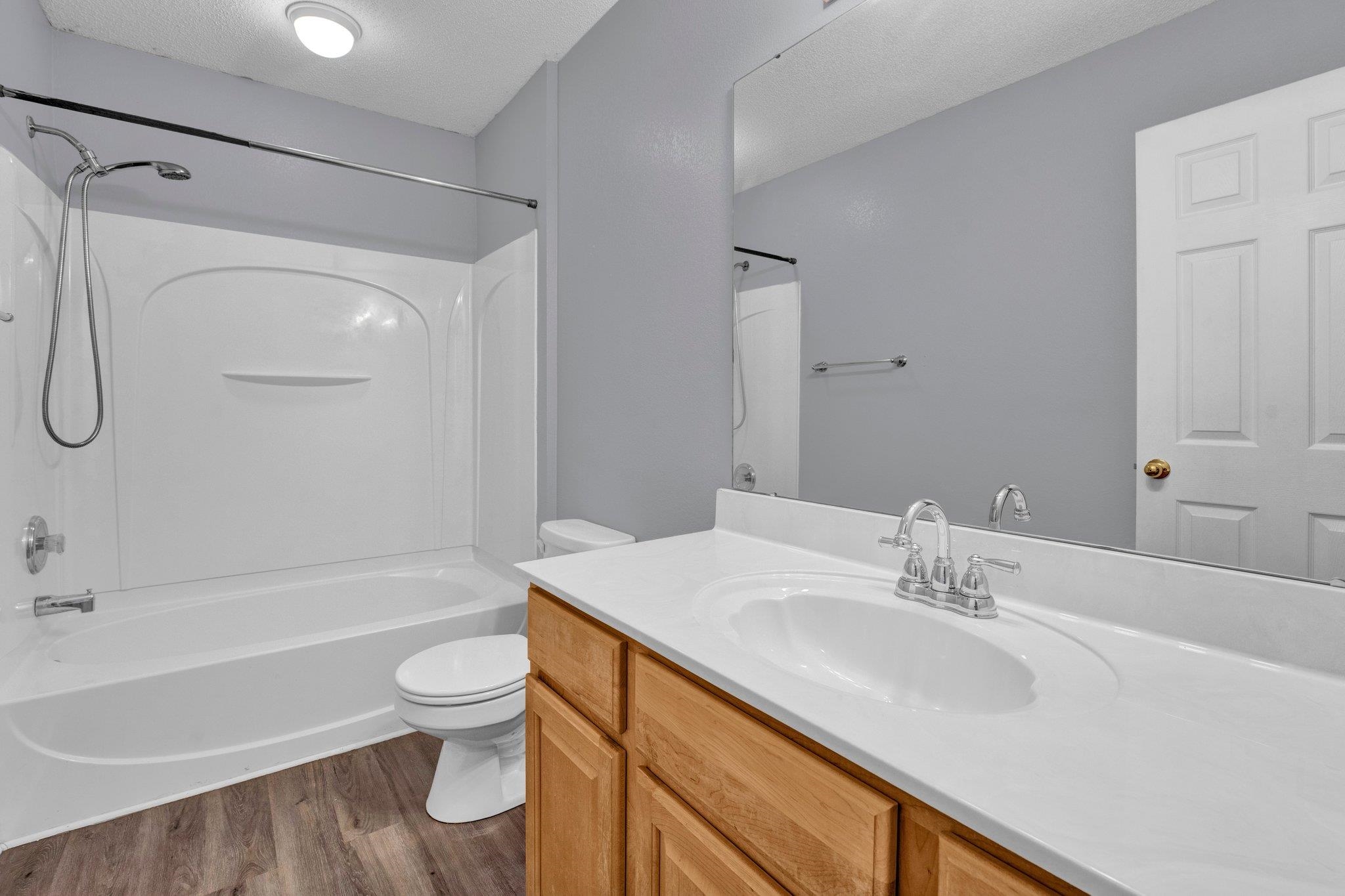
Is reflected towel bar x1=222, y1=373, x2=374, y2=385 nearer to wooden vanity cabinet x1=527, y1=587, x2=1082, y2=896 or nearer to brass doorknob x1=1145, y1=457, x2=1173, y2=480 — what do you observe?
wooden vanity cabinet x1=527, y1=587, x2=1082, y2=896

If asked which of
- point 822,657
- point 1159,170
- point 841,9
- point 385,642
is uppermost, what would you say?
point 841,9

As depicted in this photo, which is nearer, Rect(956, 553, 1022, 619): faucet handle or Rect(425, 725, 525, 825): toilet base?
Rect(956, 553, 1022, 619): faucet handle

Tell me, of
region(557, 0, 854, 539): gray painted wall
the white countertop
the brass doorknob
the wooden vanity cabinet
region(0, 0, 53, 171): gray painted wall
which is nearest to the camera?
the white countertop

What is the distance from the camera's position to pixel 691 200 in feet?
5.52

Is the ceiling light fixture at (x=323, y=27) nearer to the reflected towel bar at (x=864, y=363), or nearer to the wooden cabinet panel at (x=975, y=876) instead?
the reflected towel bar at (x=864, y=363)

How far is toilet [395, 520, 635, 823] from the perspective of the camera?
163 cm

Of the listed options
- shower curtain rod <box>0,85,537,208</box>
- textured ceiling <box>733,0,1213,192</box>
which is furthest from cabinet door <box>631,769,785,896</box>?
shower curtain rod <box>0,85,537,208</box>

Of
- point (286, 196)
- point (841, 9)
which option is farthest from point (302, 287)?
point (841, 9)

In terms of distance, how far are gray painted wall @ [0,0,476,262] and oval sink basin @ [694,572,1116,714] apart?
245cm

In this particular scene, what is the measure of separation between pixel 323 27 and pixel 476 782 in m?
2.42

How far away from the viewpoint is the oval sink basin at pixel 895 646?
76 centimetres

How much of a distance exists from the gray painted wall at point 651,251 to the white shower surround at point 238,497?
417 mm

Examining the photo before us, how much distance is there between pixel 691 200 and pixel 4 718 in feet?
7.31

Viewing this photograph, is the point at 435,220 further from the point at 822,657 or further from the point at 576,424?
the point at 822,657
